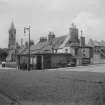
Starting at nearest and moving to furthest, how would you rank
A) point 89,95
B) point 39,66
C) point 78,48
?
1. point 89,95
2. point 39,66
3. point 78,48

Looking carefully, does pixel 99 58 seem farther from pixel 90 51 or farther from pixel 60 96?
pixel 60 96

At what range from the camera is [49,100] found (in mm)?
10289

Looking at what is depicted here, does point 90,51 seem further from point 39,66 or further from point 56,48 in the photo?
point 39,66

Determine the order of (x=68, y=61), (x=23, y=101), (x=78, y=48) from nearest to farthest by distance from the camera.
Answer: (x=23, y=101)
(x=68, y=61)
(x=78, y=48)

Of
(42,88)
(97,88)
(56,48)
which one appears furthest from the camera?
(56,48)

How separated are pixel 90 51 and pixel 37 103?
49969 mm

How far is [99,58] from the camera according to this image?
206 feet

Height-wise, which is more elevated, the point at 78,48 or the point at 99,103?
the point at 78,48

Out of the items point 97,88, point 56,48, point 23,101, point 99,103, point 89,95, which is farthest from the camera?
point 56,48

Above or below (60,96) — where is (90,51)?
above

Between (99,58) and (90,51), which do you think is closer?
(90,51)

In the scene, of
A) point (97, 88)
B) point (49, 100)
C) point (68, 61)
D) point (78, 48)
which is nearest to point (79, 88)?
point (97, 88)

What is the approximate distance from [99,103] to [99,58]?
55.0 meters

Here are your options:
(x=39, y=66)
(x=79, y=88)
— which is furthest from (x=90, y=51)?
(x=79, y=88)
